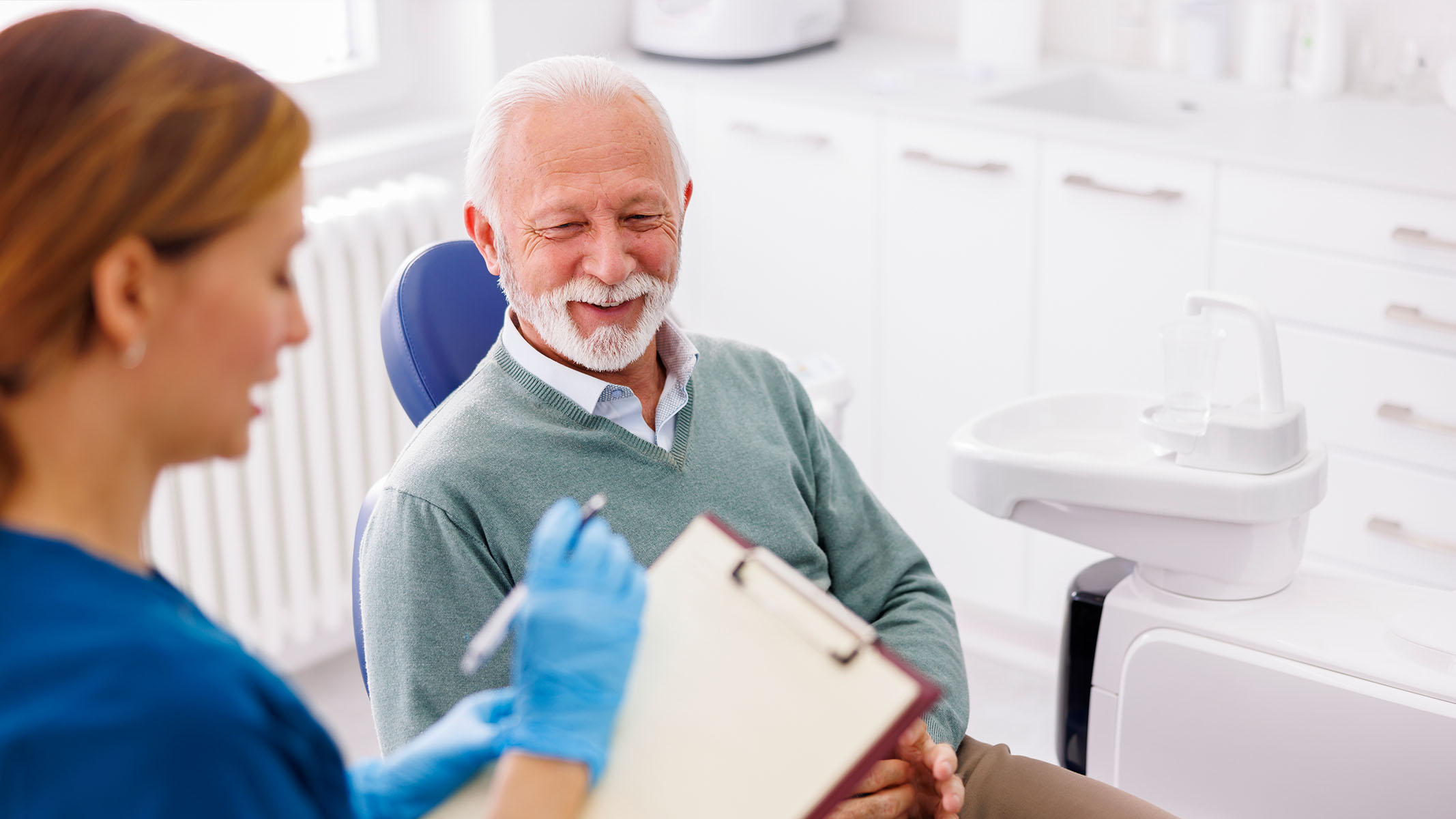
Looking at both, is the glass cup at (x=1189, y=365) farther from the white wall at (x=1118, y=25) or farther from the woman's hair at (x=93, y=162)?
the white wall at (x=1118, y=25)

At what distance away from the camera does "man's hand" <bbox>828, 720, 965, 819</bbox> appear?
125 centimetres

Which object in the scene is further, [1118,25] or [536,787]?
[1118,25]

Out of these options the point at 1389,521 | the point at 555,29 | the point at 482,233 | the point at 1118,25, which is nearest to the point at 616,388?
the point at 482,233

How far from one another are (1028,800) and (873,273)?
155 cm

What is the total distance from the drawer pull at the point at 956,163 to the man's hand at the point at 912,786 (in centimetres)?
143

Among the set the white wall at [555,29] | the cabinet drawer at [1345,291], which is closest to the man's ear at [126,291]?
the cabinet drawer at [1345,291]

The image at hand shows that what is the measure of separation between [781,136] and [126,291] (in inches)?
88.2

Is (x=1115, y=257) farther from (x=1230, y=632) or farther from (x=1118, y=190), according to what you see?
(x=1230, y=632)

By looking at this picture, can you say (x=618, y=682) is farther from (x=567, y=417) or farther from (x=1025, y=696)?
(x=1025, y=696)

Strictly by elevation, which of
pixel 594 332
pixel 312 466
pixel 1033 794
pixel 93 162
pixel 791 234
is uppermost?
pixel 93 162

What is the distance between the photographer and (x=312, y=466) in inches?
104

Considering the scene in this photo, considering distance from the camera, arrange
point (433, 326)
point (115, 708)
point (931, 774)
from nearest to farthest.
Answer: point (115, 708)
point (931, 774)
point (433, 326)

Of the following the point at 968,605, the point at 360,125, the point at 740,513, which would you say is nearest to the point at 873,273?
the point at 968,605

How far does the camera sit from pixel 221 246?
72cm
